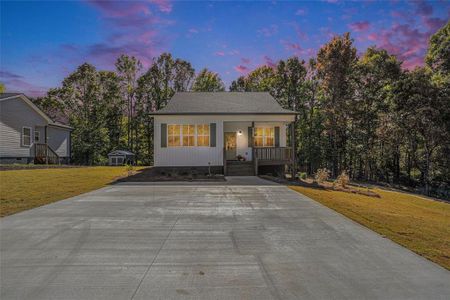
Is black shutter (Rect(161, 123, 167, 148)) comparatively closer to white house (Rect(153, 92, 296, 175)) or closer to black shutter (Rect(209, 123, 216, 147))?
white house (Rect(153, 92, 296, 175))

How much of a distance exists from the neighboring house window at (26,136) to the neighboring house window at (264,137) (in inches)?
746

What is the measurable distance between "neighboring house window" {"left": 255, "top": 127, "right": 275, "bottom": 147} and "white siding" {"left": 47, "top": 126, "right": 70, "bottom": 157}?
20021 millimetres

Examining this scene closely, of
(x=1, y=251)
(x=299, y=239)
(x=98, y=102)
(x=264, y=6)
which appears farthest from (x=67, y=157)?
(x=299, y=239)

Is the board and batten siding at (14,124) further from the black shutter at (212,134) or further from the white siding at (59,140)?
the black shutter at (212,134)

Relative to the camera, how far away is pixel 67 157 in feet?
90.0

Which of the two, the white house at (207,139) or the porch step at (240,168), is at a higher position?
the white house at (207,139)

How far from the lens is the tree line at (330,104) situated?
837 inches

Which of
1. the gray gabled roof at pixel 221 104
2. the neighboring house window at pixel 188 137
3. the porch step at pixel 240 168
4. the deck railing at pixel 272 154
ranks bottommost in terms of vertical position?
the porch step at pixel 240 168

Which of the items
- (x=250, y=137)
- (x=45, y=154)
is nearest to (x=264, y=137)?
(x=250, y=137)

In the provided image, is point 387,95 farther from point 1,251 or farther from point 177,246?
point 1,251

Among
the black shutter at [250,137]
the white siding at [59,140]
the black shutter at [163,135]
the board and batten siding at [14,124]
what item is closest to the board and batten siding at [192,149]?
the black shutter at [163,135]

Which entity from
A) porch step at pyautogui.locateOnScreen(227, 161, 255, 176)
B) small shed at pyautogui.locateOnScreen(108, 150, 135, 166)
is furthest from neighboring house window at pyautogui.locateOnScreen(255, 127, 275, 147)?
small shed at pyautogui.locateOnScreen(108, 150, 135, 166)

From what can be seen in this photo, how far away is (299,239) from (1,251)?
16.0ft

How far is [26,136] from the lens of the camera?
70.4 feet
